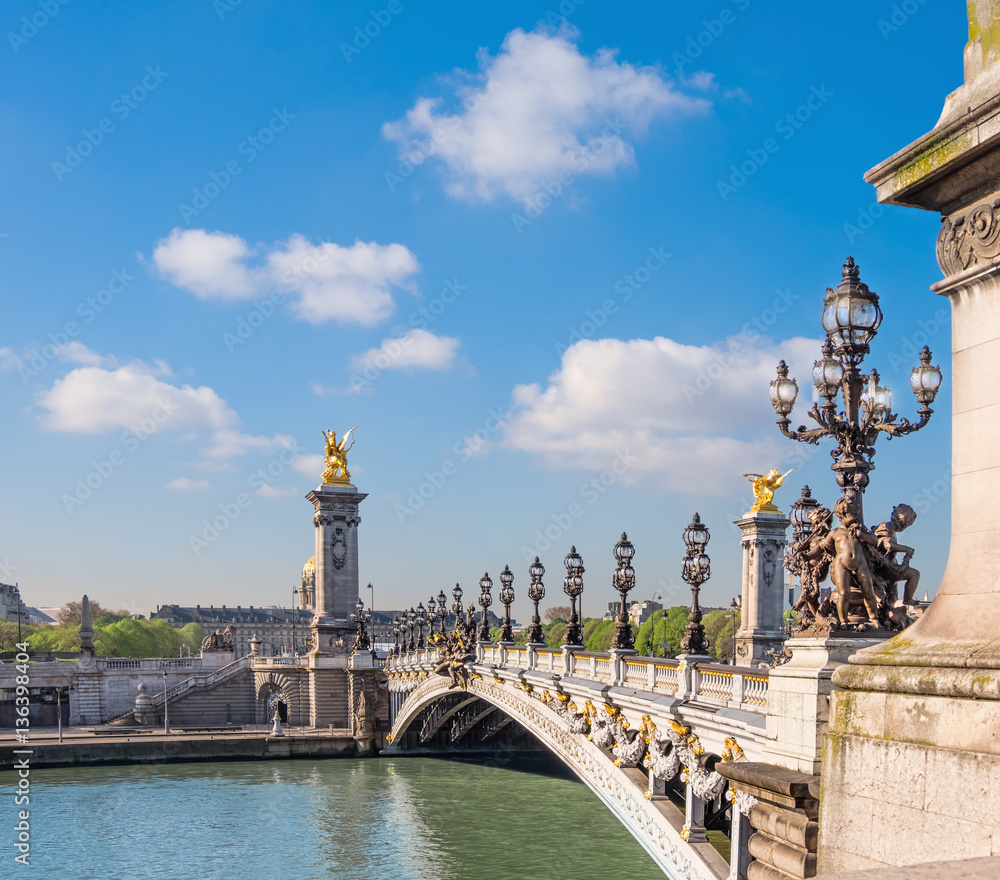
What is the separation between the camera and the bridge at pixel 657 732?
49.7 feet

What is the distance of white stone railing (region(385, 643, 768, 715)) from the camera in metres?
14.9

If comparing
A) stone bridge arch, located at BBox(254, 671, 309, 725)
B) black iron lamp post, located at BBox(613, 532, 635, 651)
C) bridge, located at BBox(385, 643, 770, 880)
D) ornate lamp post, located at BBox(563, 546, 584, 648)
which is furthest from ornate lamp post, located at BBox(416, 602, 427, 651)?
black iron lamp post, located at BBox(613, 532, 635, 651)

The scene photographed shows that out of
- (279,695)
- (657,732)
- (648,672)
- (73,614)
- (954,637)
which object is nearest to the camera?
(954,637)

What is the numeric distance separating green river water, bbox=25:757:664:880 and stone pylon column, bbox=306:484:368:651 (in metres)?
16.6

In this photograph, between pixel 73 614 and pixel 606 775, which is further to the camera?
pixel 73 614

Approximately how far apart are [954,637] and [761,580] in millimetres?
44045

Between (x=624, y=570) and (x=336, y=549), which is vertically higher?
(x=624, y=570)

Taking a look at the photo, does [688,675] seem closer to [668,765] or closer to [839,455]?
[668,765]

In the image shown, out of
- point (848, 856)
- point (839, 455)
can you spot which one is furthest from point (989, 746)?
point (839, 455)

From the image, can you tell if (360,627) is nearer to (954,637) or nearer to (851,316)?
(851,316)

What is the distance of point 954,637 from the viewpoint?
5.71 metres

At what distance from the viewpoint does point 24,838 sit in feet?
108

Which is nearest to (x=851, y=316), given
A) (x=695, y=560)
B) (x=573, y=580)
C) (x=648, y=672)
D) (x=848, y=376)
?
(x=848, y=376)

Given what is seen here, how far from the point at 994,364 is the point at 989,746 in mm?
1928
